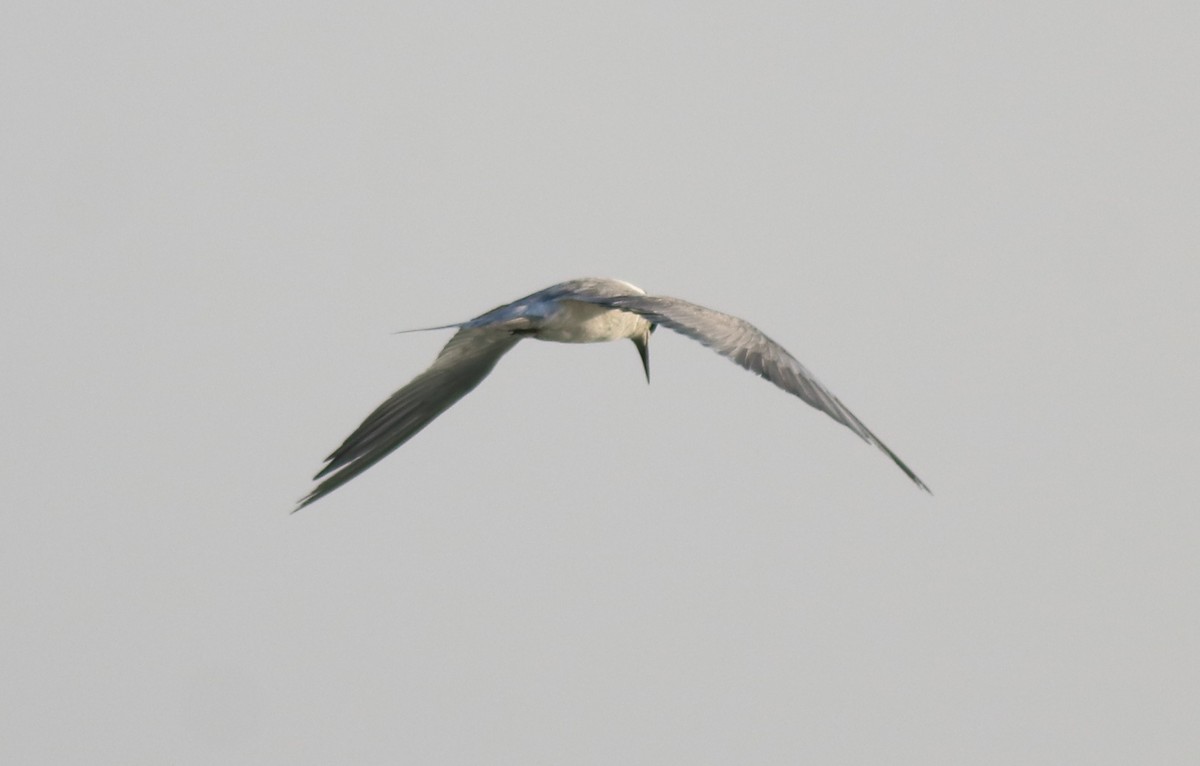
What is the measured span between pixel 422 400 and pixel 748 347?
4379 millimetres

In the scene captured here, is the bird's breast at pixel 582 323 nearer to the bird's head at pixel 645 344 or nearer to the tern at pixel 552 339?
the tern at pixel 552 339

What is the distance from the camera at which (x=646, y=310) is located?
13227mm

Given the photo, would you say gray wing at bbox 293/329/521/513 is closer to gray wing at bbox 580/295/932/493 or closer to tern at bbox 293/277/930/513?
tern at bbox 293/277/930/513

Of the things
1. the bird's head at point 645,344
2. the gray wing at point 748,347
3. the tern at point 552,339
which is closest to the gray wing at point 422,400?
the tern at point 552,339

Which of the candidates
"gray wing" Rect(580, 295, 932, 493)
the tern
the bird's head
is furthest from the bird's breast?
"gray wing" Rect(580, 295, 932, 493)

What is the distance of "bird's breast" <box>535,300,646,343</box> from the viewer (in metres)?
15.0

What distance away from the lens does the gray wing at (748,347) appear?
11906mm

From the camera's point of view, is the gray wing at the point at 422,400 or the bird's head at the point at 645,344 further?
the bird's head at the point at 645,344

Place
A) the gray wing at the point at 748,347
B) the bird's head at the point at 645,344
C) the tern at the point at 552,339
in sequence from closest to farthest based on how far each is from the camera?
the gray wing at the point at 748,347 → the tern at the point at 552,339 → the bird's head at the point at 645,344

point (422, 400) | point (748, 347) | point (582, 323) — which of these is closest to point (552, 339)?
point (582, 323)

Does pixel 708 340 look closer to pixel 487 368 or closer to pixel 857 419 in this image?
pixel 857 419

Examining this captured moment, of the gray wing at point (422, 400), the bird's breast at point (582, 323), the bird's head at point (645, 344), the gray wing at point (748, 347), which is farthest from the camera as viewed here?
the bird's head at point (645, 344)

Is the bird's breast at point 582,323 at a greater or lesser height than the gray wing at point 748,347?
greater

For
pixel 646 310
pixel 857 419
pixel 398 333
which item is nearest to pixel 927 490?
pixel 857 419
